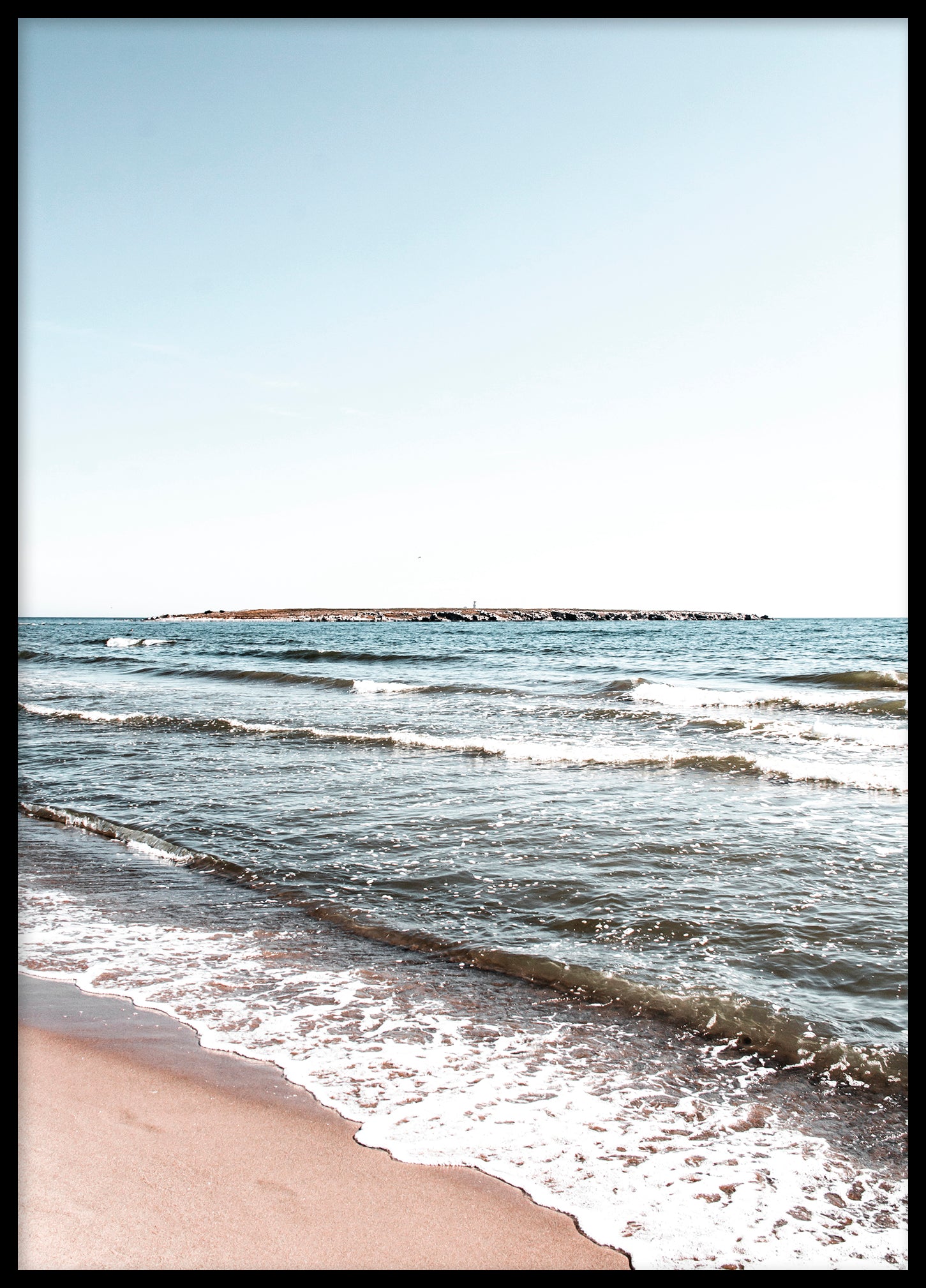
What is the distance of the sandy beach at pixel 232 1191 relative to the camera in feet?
8.23

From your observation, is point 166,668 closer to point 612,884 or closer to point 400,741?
point 400,741

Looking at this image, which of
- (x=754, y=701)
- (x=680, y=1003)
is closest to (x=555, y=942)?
(x=680, y=1003)

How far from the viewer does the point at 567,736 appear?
14.4 metres

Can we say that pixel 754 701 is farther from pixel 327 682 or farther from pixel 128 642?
pixel 128 642

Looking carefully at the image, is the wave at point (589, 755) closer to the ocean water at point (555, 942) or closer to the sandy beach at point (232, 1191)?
the ocean water at point (555, 942)

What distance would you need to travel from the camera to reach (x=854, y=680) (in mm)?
23297

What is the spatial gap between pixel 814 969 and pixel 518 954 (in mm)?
1958

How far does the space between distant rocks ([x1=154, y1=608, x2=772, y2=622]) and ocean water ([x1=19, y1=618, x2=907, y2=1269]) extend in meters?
89.3

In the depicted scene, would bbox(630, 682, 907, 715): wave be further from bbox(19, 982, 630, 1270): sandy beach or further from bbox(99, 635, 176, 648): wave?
bbox(99, 635, 176, 648): wave

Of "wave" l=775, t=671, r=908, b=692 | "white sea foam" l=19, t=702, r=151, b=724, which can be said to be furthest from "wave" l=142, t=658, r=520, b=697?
"wave" l=775, t=671, r=908, b=692

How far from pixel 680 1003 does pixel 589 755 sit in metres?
7.91

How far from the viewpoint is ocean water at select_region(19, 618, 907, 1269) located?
3.10 meters

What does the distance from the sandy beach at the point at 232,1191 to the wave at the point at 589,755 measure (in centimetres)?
867

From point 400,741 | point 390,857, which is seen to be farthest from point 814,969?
point 400,741
